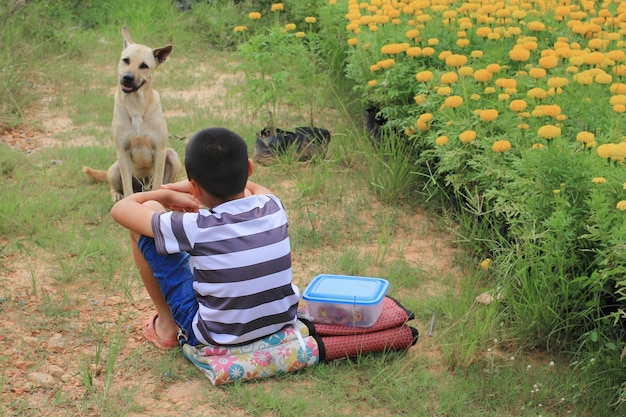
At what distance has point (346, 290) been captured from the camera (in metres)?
3.87

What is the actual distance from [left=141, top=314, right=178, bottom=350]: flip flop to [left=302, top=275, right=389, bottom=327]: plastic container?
2.33ft

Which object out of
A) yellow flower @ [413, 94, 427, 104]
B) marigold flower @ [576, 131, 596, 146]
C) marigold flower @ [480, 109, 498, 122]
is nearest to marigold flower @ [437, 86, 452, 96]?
yellow flower @ [413, 94, 427, 104]

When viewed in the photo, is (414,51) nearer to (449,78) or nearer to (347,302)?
(449,78)

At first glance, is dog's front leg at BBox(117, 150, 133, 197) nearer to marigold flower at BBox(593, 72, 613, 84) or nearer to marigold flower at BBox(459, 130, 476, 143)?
marigold flower at BBox(459, 130, 476, 143)

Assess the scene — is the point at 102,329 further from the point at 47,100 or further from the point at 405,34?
the point at 47,100

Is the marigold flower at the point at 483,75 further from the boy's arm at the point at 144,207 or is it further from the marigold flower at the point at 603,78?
the boy's arm at the point at 144,207

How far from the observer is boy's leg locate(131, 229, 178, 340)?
3738 millimetres

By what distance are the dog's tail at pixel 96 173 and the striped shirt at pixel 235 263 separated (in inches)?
111

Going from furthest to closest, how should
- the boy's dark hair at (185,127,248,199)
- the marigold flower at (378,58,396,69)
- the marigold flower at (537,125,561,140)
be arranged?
the marigold flower at (378,58,396,69) → the marigold flower at (537,125,561,140) → the boy's dark hair at (185,127,248,199)

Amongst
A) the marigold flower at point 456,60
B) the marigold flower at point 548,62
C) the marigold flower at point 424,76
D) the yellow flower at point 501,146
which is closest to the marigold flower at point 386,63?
the marigold flower at point 424,76

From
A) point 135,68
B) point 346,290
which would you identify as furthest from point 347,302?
point 135,68

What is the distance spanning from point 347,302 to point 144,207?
41.9 inches

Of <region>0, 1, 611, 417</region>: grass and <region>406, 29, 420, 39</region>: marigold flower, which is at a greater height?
<region>406, 29, 420, 39</region>: marigold flower

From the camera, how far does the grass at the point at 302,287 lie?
3.46 meters
